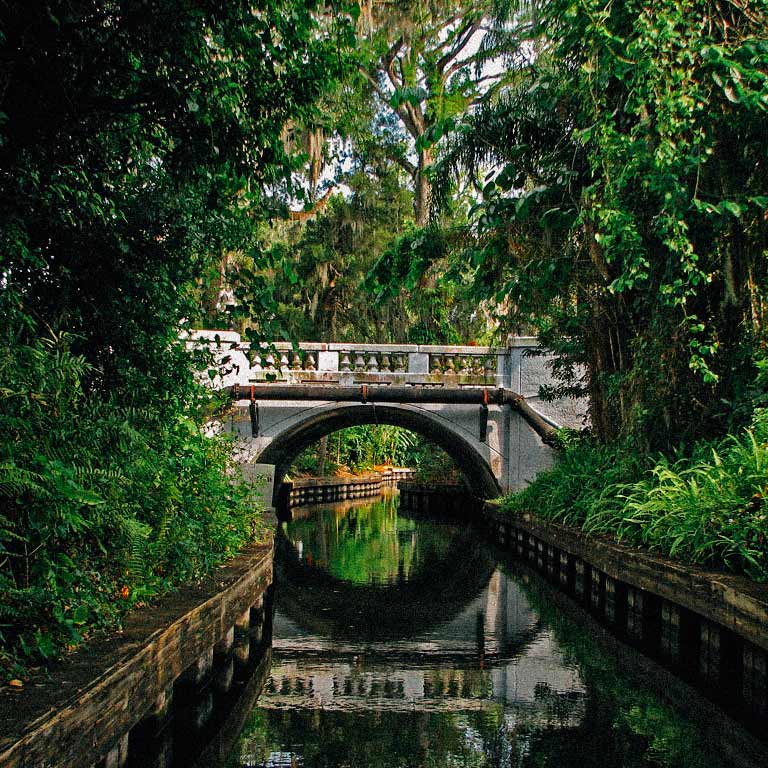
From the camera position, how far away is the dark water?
520 centimetres

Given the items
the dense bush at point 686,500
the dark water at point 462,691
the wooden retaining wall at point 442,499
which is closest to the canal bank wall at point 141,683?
the dark water at point 462,691

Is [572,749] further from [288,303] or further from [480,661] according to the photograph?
[288,303]

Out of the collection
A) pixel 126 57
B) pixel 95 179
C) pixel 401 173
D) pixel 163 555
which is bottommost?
pixel 163 555

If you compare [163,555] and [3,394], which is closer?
[3,394]

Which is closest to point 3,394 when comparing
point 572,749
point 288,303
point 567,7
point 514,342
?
point 572,749

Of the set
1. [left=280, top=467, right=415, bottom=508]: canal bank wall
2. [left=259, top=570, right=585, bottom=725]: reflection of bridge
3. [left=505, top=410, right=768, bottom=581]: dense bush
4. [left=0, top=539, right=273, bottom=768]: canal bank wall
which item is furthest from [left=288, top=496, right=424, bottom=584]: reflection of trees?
[left=0, top=539, right=273, bottom=768]: canal bank wall

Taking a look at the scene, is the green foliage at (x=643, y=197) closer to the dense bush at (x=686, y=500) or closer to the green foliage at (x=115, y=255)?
the dense bush at (x=686, y=500)

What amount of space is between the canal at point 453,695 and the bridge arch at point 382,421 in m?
6.93

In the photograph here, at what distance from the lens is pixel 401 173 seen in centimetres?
2675

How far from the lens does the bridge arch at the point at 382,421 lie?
1844 cm

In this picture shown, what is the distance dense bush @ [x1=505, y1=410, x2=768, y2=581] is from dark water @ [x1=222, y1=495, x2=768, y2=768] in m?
1.01

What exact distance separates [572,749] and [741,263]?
232 inches

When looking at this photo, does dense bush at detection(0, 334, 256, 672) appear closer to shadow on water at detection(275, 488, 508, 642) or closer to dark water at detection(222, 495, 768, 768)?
dark water at detection(222, 495, 768, 768)

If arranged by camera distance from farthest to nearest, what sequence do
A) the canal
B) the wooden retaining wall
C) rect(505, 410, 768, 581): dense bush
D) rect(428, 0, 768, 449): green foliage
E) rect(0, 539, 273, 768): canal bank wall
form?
the wooden retaining wall
rect(428, 0, 768, 449): green foliage
rect(505, 410, 768, 581): dense bush
the canal
rect(0, 539, 273, 768): canal bank wall
